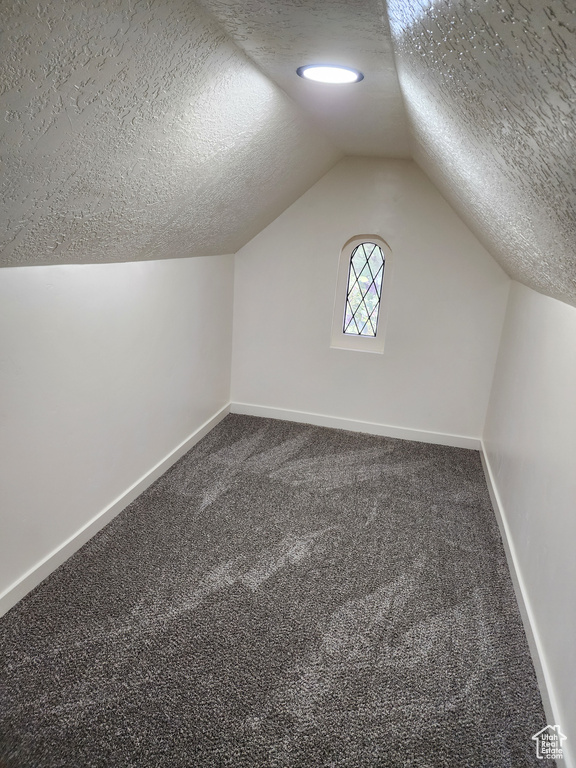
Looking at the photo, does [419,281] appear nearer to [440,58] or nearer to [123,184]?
[123,184]

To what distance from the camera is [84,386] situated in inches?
99.3

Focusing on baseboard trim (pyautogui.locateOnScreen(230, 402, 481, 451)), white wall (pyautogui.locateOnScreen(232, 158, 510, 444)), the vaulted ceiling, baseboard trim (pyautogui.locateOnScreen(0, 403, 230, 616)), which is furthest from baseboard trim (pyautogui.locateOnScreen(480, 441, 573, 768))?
baseboard trim (pyautogui.locateOnScreen(0, 403, 230, 616))

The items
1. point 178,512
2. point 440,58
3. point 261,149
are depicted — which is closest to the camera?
point 440,58

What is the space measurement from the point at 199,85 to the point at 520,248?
4.43 feet

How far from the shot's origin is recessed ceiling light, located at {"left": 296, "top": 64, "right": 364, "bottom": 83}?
1.82 m

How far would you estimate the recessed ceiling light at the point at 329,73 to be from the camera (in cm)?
182

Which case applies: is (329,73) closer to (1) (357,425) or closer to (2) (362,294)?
(2) (362,294)

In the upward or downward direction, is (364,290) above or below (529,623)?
above

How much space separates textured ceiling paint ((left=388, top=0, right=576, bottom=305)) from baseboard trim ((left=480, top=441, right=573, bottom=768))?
53.1 inches

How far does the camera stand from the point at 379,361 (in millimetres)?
4199

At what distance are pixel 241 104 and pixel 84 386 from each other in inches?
55.2

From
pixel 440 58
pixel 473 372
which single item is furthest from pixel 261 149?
pixel 473 372

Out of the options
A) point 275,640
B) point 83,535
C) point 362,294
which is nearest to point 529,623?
point 275,640

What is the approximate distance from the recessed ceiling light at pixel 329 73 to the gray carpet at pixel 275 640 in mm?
2078
